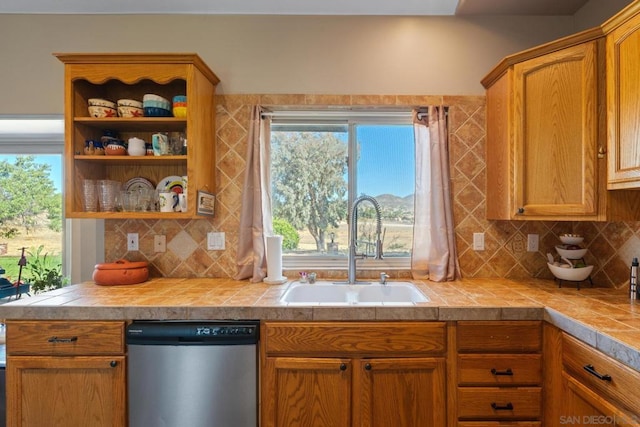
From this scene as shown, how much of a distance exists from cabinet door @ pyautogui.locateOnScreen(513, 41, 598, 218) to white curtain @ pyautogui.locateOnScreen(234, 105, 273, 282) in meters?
1.45

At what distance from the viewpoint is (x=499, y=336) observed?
4.62 ft

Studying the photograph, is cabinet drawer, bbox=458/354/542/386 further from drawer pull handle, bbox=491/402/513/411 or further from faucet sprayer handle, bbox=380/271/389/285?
faucet sprayer handle, bbox=380/271/389/285

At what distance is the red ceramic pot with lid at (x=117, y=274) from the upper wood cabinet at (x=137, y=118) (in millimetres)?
293

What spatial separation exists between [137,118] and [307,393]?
1.72 metres

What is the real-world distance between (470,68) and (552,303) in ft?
4.87

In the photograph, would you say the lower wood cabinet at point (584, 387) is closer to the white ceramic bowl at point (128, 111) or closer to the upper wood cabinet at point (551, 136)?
the upper wood cabinet at point (551, 136)

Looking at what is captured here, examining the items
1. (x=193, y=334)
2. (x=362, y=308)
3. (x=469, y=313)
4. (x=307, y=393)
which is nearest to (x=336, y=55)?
(x=362, y=308)

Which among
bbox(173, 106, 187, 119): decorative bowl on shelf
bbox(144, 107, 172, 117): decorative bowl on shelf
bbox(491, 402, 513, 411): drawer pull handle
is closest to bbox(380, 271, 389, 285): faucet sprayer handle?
bbox(491, 402, 513, 411): drawer pull handle

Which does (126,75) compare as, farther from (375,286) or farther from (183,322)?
(375,286)

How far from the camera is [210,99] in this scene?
1983 millimetres

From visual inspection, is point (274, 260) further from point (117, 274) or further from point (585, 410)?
point (585, 410)

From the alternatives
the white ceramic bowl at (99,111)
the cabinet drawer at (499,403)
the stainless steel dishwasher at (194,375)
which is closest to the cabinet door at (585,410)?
the cabinet drawer at (499,403)

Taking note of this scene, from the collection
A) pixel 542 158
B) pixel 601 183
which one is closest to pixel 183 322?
pixel 542 158

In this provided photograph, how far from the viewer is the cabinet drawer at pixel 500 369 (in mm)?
1394
